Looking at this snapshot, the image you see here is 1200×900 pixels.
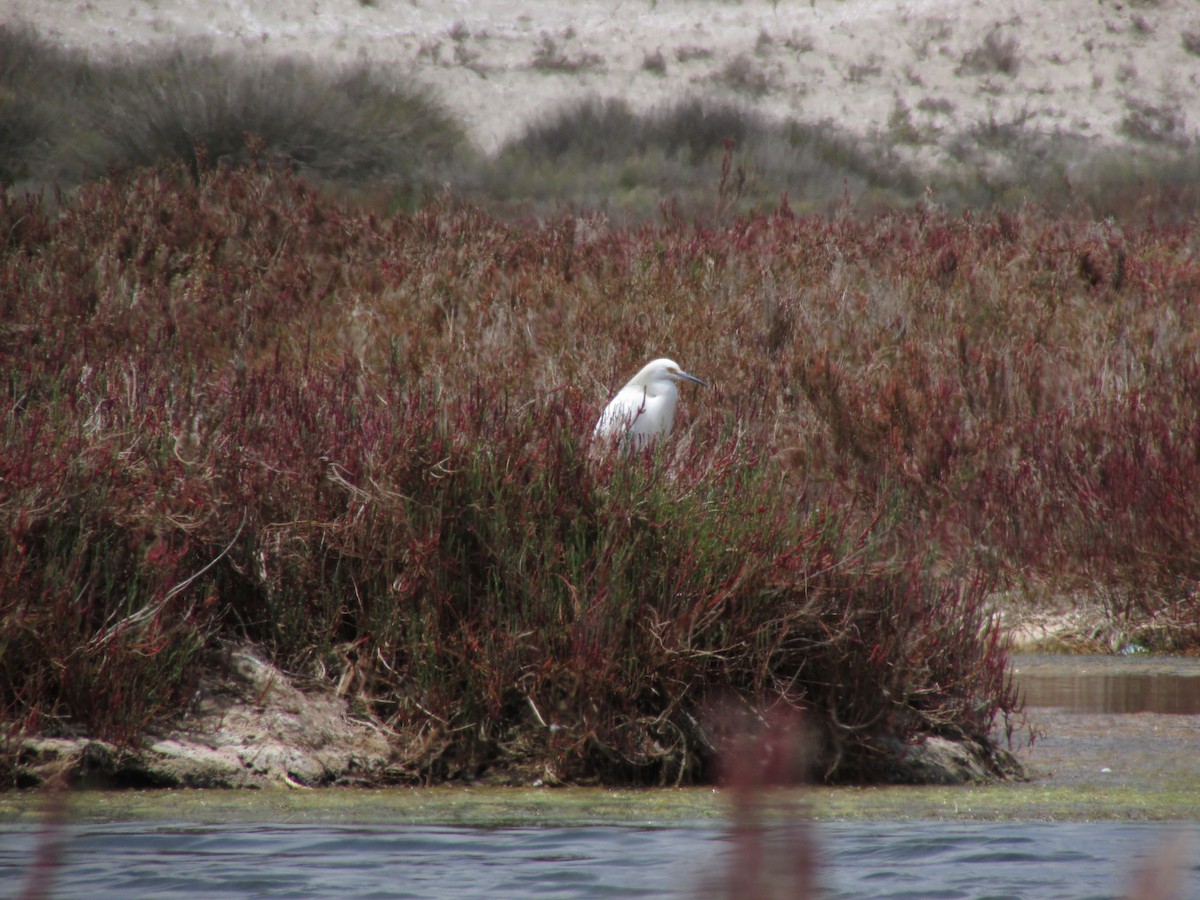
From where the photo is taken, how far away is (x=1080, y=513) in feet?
30.8

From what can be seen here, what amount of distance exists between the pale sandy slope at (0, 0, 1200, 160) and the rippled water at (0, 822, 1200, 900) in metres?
29.0

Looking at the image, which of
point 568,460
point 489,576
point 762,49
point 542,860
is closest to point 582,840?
point 542,860

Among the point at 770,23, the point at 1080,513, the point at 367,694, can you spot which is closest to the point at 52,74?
the point at 770,23

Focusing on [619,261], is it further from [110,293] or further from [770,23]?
[770,23]

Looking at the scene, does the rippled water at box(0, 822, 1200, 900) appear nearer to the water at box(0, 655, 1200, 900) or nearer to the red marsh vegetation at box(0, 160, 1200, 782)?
the water at box(0, 655, 1200, 900)

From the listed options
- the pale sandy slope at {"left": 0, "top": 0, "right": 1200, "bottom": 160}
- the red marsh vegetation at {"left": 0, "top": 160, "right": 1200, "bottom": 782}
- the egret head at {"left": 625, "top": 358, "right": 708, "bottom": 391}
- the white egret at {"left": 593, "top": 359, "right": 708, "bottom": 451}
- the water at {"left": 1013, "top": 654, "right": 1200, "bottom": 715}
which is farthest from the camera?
the pale sandy slope at {"left": 0, "top": 0, "right": 1200, "bottom": 160}

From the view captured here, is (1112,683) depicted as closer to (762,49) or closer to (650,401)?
(650,401)

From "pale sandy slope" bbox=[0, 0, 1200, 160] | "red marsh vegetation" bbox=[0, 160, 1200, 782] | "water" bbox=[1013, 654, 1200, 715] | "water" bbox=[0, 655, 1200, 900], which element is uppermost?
"pale sandy slope" bbox=[0, 0, 1200, 160]

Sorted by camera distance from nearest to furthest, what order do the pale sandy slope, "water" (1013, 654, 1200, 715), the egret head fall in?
"water" (1013, 654, 1200, 715)
the egret head
the pale sandy slope

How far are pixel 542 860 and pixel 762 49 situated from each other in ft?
113

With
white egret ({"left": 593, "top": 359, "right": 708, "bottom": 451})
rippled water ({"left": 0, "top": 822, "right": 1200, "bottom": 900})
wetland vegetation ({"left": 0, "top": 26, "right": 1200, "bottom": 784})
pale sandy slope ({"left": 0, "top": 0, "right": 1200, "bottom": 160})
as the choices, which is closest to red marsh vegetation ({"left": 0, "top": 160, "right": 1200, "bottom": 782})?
wetland vegetation ({"left": 0, "top": 26, "right": 1200, "bottom": 784})

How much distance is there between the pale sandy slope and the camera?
113 feet

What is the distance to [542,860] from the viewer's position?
4.13m

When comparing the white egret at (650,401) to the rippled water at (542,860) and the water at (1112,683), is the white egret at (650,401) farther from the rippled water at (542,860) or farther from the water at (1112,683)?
the rippled water at (542,860)
